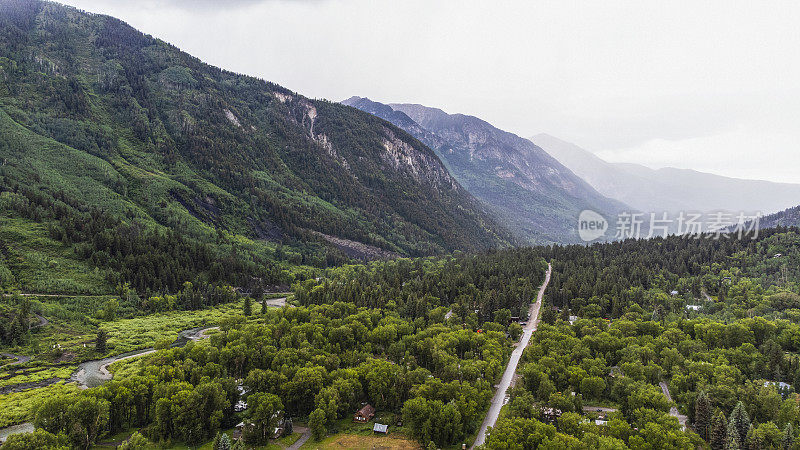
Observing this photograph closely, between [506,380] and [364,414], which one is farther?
[506,380]

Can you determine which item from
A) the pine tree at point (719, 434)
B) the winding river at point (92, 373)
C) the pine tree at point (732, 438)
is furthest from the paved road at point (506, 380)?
the winding river at point (92, 373)

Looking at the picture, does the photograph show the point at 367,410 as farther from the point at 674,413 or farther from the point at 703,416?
the point at 674,413

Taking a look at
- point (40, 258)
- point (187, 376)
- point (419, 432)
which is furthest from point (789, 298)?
point (40, 258)

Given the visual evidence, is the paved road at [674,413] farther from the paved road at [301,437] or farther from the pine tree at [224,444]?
the pine tree at [224,444]

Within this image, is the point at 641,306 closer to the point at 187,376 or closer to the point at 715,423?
the point at 715,423

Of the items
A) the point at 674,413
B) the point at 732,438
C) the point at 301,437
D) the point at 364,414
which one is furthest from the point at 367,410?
the point at 674,413

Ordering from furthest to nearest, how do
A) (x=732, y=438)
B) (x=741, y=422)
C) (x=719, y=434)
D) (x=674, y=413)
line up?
(x=674, y=413) < (x=741, y=422) < (x=719, y=434) < (x=732, y=438)
